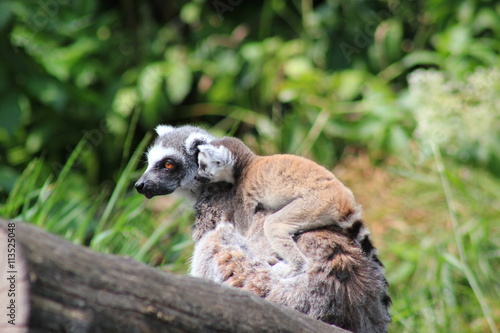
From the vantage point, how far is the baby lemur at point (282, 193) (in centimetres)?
269

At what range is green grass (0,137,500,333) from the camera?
13.6ft

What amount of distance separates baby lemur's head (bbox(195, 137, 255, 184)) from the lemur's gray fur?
4.7 inches

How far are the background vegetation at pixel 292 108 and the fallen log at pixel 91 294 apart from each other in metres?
2.17

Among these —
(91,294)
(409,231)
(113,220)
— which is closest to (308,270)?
(91,294)

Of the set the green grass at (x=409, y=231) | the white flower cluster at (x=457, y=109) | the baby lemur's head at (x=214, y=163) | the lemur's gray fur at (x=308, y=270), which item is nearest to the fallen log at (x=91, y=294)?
the lemur's gray fur at (x=308, y=270)

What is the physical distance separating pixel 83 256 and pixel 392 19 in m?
5.78

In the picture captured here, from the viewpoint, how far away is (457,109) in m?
4.57

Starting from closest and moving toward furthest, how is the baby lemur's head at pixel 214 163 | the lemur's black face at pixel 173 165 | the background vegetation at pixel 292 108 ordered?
1. the baby lemur's head at pixel 214 163
2. the lemur's black face at pixel 173 165
3. the background vegetation at pixel 292 108

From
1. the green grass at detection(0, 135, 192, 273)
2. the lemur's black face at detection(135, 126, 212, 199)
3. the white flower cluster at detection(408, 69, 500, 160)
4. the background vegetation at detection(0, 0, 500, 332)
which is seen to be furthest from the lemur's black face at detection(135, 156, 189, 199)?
the white flower cluster at detection(408, 69, 500, 160)

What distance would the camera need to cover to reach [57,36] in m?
6.64

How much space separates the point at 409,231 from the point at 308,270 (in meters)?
3.30

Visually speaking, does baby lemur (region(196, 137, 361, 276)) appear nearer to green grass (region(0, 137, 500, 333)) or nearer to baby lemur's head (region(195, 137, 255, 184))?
baby lemur's head (region(195, 137, 255, 184))

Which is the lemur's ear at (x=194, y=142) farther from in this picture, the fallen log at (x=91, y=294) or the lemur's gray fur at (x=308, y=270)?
the fallen log at (x=91, y=294)

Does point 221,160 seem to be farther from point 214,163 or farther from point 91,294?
point 91,294
